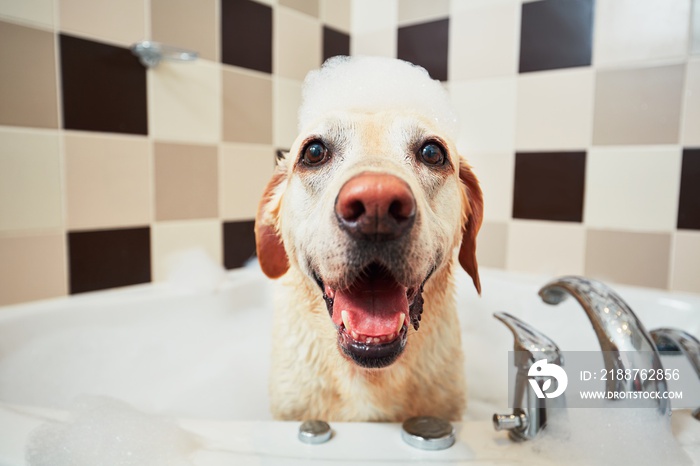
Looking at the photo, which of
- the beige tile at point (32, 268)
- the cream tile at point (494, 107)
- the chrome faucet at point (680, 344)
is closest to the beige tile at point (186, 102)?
the beige tile at point (32, 268)

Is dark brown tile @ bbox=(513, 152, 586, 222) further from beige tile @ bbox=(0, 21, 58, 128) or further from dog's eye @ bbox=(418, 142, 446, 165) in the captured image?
beige tile @ bbox=(0, 21, 58, 128)

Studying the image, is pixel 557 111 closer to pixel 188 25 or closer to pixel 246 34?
pixel 246 34

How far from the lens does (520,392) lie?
26.8 inches

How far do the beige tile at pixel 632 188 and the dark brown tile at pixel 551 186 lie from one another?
3cm

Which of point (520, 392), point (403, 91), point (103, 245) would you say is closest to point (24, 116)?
point (103, 245)

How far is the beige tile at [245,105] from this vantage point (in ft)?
3.54

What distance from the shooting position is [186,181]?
1217 millimetres

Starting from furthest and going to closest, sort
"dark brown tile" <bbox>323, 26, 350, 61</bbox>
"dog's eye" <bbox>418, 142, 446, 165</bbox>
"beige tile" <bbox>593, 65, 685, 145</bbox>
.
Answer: "beige tile" <bbox>593, 65, 685, 145</bbox> → "dark brown tile" <bbox>323, 26, 350, 61</bbox> → "dog's eye" <bbox>418, 142, 446, 165</bbox>

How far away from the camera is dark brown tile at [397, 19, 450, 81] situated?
2.78 ft

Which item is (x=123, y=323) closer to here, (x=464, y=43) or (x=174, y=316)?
(x=174, y=316)

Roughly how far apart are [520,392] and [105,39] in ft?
4.13

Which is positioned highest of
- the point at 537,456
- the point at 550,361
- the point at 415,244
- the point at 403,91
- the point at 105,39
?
the point at 105,39

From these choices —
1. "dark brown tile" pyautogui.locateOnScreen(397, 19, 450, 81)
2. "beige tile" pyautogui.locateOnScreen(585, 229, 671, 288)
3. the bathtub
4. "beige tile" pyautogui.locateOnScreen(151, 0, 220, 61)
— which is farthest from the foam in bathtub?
"beige tile" pyautogui.locateOnScreen(585, 229, 671, 288)

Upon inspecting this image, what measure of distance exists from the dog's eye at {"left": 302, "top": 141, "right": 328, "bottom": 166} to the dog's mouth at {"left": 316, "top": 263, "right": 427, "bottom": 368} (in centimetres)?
16
